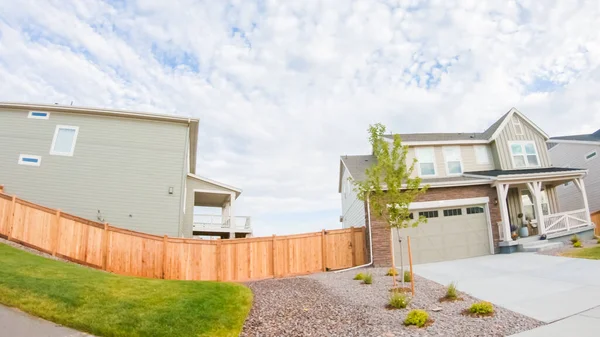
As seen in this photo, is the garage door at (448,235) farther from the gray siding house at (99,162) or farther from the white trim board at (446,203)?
the gray siding house at (99,162)

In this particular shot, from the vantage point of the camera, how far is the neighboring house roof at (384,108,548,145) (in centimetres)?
2066

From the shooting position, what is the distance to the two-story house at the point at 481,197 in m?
16.6

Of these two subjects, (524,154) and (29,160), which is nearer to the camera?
(29,160)

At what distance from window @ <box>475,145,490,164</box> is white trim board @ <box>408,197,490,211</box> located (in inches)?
167

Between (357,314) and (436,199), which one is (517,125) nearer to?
(436,199)

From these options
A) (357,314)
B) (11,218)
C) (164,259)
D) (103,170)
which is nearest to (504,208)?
(357,314)

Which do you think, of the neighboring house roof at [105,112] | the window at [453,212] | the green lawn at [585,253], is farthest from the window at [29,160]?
the green lawn at [585,253]

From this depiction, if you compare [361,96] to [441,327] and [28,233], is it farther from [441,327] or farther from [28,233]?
[28,233]

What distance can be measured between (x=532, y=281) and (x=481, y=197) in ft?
26.2

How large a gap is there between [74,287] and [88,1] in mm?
8792

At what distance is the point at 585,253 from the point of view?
547 inches

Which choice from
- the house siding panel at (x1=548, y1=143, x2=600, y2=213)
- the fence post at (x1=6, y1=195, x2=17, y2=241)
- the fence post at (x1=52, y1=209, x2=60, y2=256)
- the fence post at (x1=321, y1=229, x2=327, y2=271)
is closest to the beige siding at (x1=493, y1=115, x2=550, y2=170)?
the house siding panel at (x1=548, y1=143, x2=600, y2=213)

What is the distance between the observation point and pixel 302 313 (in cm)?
832

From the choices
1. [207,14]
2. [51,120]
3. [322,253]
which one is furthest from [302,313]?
[51,120]
